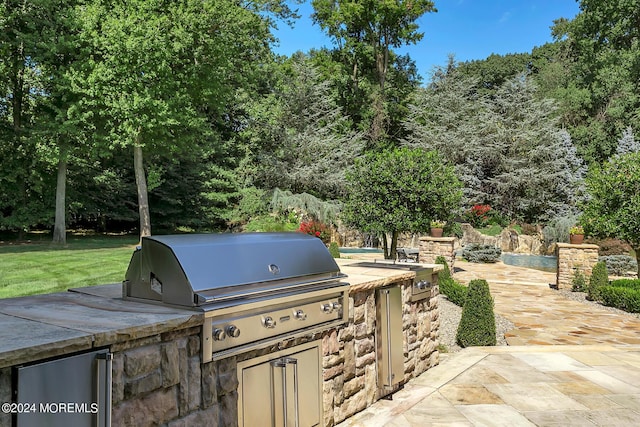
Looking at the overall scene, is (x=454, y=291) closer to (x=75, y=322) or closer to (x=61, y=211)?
(x=75, y=322)

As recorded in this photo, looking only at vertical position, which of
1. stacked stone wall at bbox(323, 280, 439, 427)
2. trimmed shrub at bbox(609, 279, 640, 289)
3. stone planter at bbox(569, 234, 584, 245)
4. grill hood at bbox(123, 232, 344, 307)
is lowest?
trimmed shrub at bbox(609, 279, 640, 289)

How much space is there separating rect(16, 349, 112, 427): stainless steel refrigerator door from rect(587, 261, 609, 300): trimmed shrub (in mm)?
9365

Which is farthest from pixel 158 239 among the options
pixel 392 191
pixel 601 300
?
pixel 601 300

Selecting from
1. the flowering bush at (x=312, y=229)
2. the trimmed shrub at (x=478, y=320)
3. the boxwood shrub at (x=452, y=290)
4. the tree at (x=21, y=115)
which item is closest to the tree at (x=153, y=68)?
the tree at (x=21, y=115)

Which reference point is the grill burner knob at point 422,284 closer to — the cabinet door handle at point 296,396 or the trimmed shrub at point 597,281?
the cabinet door handle at point 296,396

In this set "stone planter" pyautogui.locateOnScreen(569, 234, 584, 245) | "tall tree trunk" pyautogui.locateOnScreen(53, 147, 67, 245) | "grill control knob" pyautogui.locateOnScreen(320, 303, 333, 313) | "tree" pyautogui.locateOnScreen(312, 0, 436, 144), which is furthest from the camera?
"tree" pyautogui.locateOnScreen(312, 0, 436, 144)

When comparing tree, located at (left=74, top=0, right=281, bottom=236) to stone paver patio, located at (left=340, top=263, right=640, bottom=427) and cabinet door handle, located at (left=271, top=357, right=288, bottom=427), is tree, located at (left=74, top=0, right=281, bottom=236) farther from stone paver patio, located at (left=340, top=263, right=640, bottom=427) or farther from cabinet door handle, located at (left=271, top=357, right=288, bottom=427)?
cabinet door handle, located at (left=271, top=357, right=288, bottom=427)

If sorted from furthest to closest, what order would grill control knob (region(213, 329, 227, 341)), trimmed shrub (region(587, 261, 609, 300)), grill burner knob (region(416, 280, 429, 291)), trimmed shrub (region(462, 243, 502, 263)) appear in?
trimmed shrub (region(462, 243, 502, 263)), trimmed shrub (region(587, 261, 609, 300)), grill burner knob (region(416, 280, 429, 291)), grill control knob (region(213, 329, 227, 341))

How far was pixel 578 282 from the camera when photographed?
9.71 metres

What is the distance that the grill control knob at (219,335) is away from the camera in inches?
76.2

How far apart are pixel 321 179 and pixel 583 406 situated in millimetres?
17276

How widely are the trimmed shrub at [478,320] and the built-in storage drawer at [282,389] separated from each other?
3.18m

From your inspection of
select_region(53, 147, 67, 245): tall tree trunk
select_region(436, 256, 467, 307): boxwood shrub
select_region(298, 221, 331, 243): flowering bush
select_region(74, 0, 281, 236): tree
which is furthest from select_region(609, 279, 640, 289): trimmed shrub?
select_region(53, 147, 67, 245): tall tree trunk

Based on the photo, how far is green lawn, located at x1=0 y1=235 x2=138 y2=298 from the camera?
666cm
